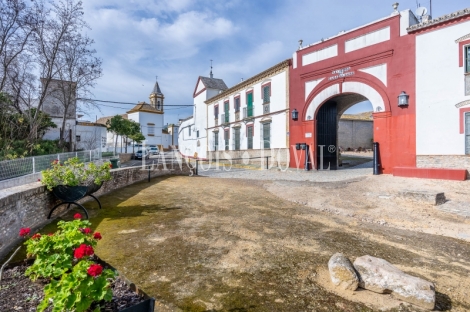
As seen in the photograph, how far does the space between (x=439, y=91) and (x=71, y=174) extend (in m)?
12.1

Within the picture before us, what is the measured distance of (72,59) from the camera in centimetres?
1260

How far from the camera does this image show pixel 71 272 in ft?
5.37

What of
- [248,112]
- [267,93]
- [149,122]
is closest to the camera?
[267,93]

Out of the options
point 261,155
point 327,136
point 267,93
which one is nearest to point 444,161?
point 327,136

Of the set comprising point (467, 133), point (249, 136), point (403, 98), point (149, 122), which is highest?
point (149, 122)

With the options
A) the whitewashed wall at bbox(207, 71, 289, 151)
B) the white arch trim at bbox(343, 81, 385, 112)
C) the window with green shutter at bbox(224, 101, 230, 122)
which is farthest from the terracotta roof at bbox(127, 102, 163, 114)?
the white arch trim at bbox(343, 81, 385, 112)

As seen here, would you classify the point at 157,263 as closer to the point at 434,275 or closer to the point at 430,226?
the point at 434,275

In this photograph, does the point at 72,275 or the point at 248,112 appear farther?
the point at 248,112

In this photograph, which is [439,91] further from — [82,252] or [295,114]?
[82,252]

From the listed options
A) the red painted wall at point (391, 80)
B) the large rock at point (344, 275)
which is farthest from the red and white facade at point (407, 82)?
the large rock at point (344, 275)

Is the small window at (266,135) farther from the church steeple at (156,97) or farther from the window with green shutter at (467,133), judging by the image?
the church steeple at (156,97)

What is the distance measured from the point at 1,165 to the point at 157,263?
4.57 meters

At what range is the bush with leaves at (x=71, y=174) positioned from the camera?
14.2 feet

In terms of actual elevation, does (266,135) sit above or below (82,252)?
above
